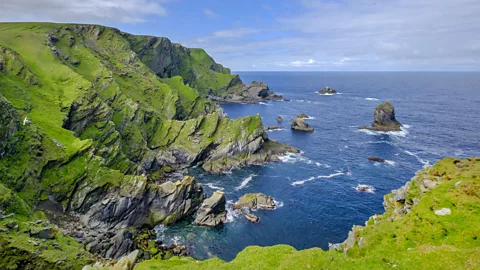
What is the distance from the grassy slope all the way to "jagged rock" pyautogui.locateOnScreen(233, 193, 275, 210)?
46.9 meters

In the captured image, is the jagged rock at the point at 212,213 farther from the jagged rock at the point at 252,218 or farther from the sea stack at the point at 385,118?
the sea stack at the point at 385,118

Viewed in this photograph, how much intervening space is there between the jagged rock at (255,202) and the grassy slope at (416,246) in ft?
154

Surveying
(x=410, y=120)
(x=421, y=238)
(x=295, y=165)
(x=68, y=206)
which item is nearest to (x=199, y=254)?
(x=68, y=206)

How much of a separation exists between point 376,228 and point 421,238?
16.7 ft

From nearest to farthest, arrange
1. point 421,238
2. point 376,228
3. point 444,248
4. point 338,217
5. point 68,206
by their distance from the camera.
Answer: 1. point 444,248
2. point 421,238
3. point 376,228
4. point 68,206
5. point 338,217

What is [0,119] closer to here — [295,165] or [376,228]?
[376,228]

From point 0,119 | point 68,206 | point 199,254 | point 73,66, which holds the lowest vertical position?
point 199,254

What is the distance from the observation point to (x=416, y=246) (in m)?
27.9

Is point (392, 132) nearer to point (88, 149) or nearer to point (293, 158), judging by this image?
point (293, 158)

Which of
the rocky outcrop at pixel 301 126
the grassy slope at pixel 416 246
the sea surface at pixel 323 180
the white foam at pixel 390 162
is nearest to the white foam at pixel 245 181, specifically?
the sea surface at pixel 323 180

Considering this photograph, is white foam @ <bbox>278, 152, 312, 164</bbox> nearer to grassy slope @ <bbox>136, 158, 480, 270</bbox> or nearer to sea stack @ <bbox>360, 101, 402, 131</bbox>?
sea stack @ <bbox>360, 101, 402, 131</bbox>

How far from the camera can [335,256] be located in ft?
86.3

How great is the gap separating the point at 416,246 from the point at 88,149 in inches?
2883

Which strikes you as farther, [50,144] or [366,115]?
[366,115]
